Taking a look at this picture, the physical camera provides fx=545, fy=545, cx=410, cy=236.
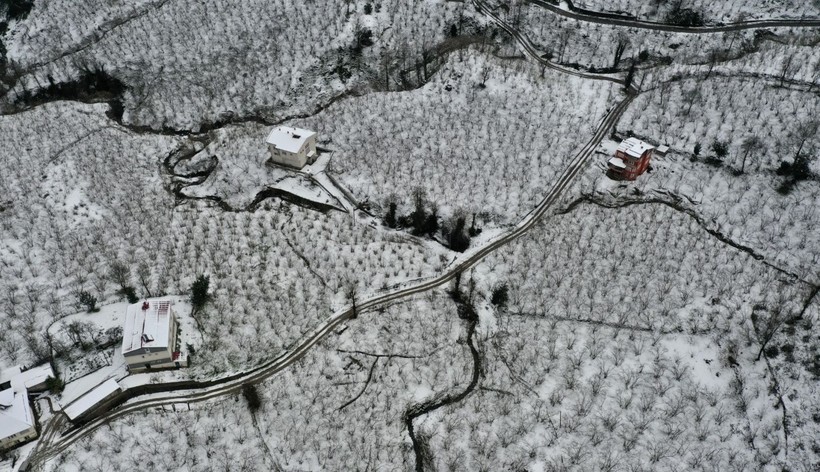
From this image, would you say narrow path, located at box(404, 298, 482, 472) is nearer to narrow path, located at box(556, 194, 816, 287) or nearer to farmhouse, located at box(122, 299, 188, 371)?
farmhouse, located at box(122, 299, 188, 371)

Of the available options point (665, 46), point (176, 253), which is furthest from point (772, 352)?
point (176, 253)

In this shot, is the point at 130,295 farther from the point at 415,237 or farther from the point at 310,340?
the point at 415,237

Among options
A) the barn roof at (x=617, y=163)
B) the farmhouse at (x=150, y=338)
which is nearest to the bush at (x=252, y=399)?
the farmhouse at (x=150, y=338)

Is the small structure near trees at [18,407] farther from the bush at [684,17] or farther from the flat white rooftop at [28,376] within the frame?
the bush at [684,17]

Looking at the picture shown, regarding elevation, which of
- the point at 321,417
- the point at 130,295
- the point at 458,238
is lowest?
the point at 321,417

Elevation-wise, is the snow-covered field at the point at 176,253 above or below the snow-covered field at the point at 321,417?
above

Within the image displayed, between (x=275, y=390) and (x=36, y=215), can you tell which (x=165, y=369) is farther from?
(x=36, y=215)

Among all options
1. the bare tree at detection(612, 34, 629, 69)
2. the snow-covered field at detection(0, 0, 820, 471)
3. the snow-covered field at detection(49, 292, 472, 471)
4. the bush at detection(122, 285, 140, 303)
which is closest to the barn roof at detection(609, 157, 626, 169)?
the snow-covered field at detection(0, 0, 820, 471)
